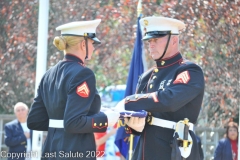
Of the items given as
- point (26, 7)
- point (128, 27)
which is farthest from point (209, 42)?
point (26, 7)

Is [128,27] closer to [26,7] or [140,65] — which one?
[26,7]

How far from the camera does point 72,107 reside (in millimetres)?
4609

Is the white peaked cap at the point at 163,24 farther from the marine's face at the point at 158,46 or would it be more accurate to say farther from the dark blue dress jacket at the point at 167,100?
the dark blue dress jacket at the point at 167,100

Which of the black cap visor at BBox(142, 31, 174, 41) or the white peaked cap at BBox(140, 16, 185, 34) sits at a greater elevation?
the white peaked cap at BBox(140, 16, 185, 34)

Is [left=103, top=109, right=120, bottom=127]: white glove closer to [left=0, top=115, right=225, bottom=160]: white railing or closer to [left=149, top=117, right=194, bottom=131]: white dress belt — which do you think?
[left=149, top=117, right=194, bottom=131]: white dress belt

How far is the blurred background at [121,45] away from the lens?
9617 mm

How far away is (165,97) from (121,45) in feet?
19.5

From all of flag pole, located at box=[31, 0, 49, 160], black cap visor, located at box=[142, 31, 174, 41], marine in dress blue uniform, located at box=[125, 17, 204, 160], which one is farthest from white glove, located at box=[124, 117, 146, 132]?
flag pole, located at box=[31, 0, 49, 160]

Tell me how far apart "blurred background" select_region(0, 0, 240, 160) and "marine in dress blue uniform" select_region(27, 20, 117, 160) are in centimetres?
468

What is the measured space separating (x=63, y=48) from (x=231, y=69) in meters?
5.19

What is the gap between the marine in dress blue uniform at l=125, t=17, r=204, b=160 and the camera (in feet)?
A: 16.5

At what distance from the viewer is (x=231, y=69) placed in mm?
9664

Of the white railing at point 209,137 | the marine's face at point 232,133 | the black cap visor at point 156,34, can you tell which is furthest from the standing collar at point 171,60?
the white railing at point 209,137

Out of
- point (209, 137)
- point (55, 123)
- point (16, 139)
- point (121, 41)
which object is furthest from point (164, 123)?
point (209, 137)
